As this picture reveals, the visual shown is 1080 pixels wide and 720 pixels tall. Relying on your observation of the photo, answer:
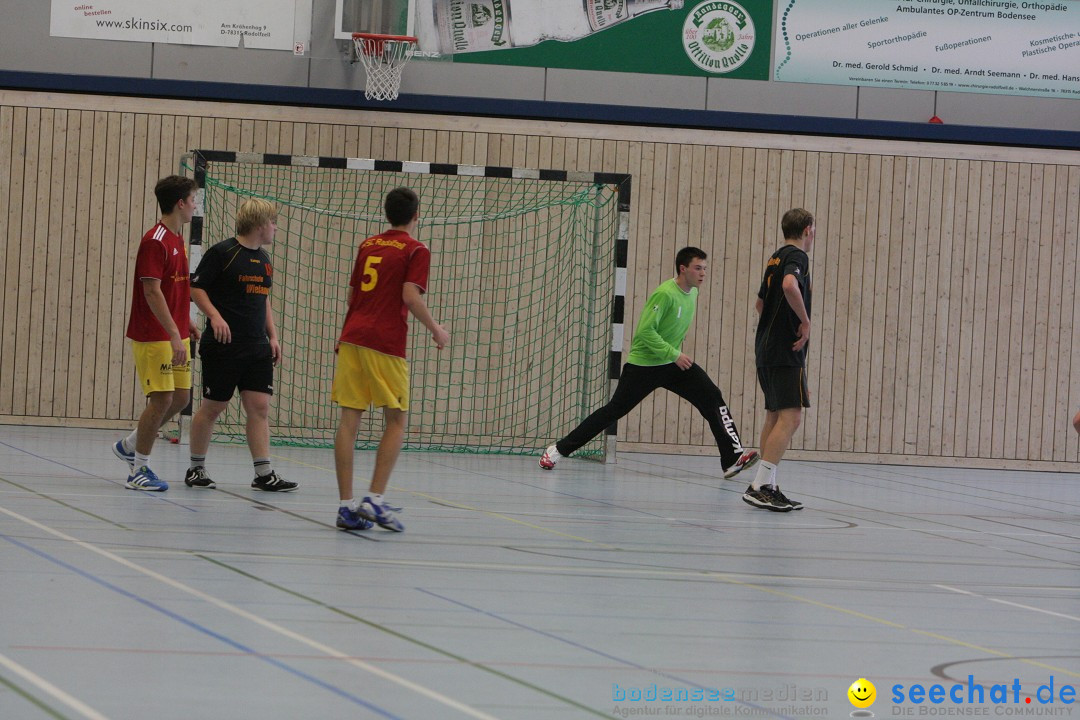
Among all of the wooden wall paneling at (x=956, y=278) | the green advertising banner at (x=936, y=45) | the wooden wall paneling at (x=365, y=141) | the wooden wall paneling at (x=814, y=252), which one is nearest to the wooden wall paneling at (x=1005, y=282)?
the wooden wall paneling at (x=956, y=278)

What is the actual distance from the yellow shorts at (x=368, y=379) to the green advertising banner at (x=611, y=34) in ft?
25.4

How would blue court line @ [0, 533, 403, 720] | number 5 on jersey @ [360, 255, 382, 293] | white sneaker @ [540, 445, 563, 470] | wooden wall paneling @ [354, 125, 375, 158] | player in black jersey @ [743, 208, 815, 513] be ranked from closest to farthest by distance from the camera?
1. blue court line @ [0, 533, 403, 720]
2. number 5 on jersey @ [360, 255, 382, 293]
3. player in black jersey @ [743, 208, 815, 513]
4. white sneaker @ [540, 445, 563, 470]
5. wooden wall paneling @ [354, 125, 375, 158]

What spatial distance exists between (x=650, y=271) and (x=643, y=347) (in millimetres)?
3498

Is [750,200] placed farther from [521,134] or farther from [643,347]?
[643,347]

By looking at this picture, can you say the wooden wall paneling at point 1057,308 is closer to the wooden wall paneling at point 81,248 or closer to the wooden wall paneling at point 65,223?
the wooden wall paneling at point 81,248

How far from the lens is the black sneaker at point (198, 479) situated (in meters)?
7.36

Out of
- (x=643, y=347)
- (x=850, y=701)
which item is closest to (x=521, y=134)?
(x=643, y=347)

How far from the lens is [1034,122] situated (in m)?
13.4

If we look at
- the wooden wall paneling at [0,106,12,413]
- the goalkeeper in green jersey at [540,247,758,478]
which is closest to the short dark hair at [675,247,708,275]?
the goalkeeper in green jersey at [540,247,758,478]

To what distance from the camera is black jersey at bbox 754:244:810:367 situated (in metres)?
7.75

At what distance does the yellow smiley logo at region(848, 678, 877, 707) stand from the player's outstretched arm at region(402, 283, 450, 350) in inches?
110

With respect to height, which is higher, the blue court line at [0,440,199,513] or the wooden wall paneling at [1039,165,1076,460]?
the wooden wall paneling at [1039,165,1076,460]

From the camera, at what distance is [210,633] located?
3.58 m

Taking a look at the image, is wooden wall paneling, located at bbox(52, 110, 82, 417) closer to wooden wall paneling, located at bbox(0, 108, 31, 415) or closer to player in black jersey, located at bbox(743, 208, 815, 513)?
wooden wall paneling, located at bbox(0, 108, 31, 415)
